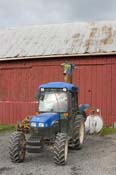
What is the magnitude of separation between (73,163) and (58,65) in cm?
1006

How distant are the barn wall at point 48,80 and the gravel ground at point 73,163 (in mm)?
6464

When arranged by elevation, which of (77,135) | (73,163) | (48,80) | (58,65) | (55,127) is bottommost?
(73,163)

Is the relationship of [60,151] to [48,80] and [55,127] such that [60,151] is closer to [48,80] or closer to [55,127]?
[55,127]

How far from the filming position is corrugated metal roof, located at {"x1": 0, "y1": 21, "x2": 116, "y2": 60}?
62.9 feet

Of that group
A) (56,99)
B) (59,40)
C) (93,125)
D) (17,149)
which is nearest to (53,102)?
(56,99)

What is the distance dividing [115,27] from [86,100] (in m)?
4.36

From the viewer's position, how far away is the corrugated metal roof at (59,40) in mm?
19172

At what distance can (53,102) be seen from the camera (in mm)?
11195

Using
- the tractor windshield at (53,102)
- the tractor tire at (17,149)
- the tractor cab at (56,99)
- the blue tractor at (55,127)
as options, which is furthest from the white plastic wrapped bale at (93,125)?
the tractor tire at (17,149)

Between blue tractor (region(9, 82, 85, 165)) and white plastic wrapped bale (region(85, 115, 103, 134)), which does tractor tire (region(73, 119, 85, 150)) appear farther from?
white plastic wrapped bale (region(85, 115, 103, 134))

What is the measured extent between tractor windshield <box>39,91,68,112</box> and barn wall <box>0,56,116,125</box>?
25.3 ft

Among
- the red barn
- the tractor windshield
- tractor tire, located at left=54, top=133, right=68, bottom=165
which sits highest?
the red barn

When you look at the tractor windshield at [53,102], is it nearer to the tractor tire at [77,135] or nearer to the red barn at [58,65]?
the tractor tire at [77,135]

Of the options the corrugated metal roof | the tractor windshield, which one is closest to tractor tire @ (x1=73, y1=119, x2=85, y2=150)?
the tractor windshield
